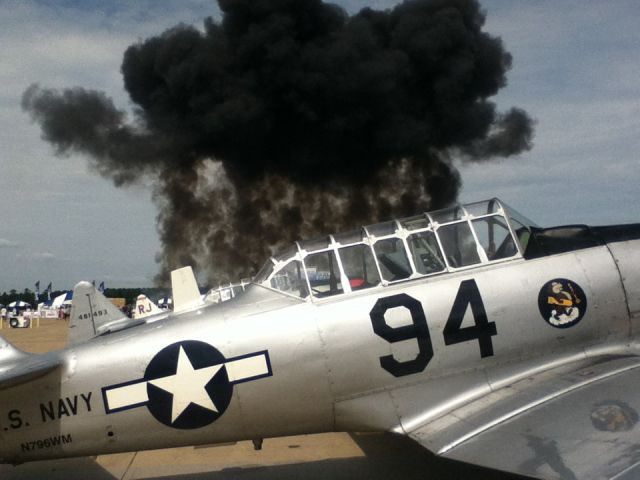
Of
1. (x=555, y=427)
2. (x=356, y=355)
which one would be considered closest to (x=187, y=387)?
(x=356, y=355)

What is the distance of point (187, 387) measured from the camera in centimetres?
495

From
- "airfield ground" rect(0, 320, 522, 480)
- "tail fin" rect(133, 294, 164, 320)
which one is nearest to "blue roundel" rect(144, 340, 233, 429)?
"airfield ground" rect(0, 320, 522, 480)

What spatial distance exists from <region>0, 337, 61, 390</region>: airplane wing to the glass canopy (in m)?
1.81

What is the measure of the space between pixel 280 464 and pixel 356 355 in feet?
6.23

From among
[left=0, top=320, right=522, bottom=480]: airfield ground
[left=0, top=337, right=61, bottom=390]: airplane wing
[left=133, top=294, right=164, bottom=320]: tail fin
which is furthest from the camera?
[left=133, top=294, right=164, bottom=320]: tail fin

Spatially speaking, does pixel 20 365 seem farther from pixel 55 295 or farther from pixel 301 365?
pixel 55 295

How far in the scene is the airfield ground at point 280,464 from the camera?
5820 millimetres

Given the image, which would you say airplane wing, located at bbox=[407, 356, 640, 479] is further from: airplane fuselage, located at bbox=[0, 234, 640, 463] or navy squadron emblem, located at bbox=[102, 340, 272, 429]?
navy squadron emblem, located at bbox=[102, 340, 272, 429]

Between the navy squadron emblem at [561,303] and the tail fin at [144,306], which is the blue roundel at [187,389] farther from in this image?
the tail fin at [144,306]

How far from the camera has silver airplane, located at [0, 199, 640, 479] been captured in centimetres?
490

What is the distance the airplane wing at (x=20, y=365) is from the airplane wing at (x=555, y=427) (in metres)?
2.94

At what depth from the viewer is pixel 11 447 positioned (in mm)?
4859

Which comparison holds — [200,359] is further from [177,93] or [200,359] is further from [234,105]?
[177,93]

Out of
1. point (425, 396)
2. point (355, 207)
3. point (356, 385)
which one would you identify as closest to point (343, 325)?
point (356, 385)
